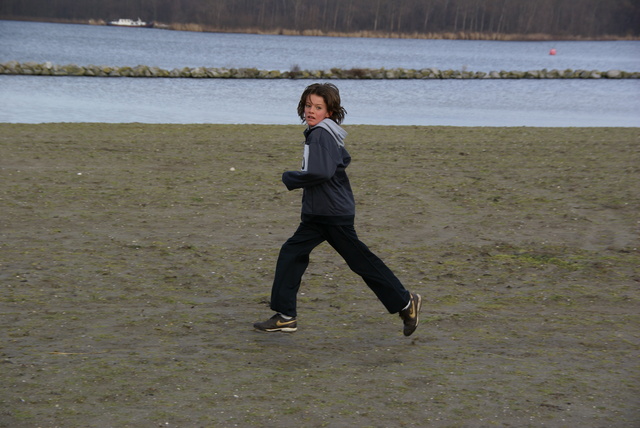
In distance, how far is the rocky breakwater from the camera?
129 ft

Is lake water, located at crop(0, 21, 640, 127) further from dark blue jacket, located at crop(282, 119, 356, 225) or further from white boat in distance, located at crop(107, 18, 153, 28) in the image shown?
white boat in distance, located at crop(107, 18, 153, 28)

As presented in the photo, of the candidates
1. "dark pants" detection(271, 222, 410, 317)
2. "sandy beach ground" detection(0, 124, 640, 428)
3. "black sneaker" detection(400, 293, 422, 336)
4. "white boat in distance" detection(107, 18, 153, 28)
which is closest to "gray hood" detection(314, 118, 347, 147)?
"dark pants" detection(271, 222, 410, 317)

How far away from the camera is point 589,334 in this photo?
19.4 ft

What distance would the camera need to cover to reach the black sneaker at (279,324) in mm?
5734

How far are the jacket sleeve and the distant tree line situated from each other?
474 feet

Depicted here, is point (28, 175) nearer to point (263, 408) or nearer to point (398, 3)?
point (263, 408)

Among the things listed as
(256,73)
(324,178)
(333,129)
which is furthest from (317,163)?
(256,73)

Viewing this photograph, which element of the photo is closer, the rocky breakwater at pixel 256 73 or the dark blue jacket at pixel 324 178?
the dark blue jacket at pixel 324 178

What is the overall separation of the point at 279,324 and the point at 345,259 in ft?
2.01

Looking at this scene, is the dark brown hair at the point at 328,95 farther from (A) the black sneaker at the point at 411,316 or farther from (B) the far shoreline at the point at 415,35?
(B) the far shoreline at the point at 415,35

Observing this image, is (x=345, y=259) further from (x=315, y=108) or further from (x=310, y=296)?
(x=310, y=296)

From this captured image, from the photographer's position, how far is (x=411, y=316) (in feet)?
18.5

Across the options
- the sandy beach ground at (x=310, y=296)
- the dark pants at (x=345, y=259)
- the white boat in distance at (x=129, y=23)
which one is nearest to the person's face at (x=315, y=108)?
the dark pants at (x=345, y=259)

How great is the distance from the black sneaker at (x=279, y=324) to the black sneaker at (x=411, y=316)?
2.33 ft
